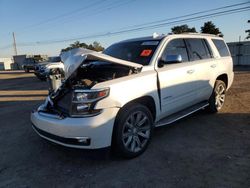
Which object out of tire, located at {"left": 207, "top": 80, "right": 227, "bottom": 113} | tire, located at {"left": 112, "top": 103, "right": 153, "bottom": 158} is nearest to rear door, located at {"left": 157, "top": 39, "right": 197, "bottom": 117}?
tire, located at {"left": 112, "top": 103, "right": 153, "bottom": 158}

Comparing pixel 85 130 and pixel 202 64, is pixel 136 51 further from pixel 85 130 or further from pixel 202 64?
pixel 85 130

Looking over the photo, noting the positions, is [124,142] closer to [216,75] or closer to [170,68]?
[170,68]

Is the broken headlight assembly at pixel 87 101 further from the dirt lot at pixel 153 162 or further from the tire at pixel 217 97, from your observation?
the tire at pixel 217 97

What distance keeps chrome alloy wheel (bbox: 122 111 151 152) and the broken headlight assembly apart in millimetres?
565

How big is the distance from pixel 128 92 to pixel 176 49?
1.72 meters

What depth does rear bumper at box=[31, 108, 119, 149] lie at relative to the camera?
10.0 feet

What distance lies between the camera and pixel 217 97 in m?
5.70

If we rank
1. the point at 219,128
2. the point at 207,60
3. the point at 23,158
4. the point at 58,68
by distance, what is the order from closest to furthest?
1. the point at 23,158
2. the point at 219,128
3. the point at 207,60
4. the point at 58,68

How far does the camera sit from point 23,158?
150 inches

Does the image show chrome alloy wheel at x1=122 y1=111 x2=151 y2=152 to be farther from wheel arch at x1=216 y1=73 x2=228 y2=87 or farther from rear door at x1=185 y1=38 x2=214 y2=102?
wheel arch at x1=216 y1=73 x2=228 y2=87

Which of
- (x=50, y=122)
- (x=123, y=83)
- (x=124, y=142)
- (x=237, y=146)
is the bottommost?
(x=237, y=146)

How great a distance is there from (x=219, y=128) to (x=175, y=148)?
137 centimetres

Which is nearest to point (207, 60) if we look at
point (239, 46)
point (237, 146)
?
point (237, 146)

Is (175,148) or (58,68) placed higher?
(58,68)
